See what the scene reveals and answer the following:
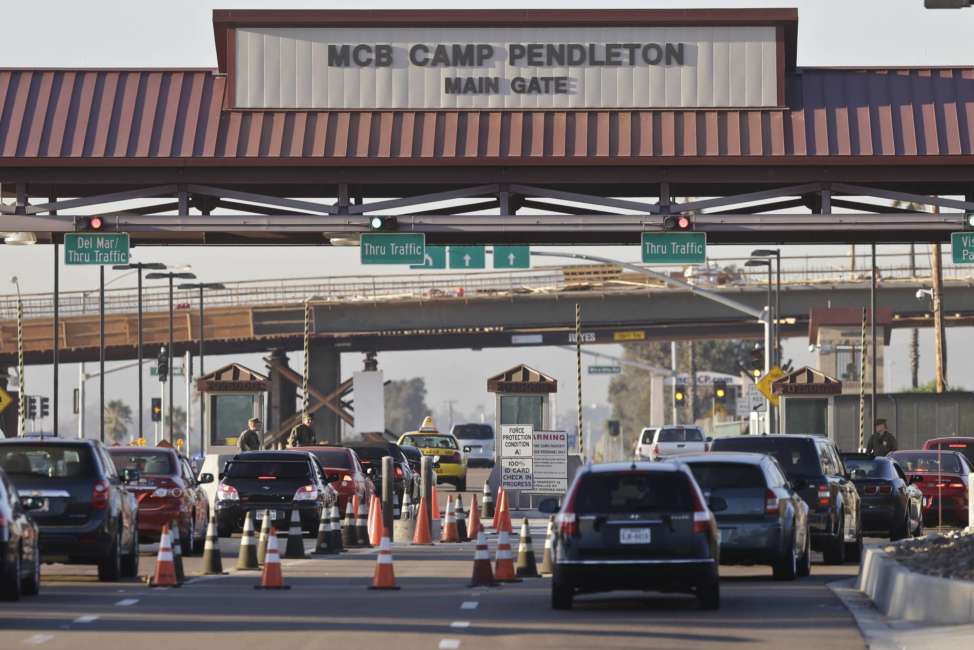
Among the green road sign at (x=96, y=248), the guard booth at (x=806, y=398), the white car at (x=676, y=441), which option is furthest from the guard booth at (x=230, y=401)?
the green road sign at (x=96, y=248)

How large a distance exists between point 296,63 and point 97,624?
18.0 metres

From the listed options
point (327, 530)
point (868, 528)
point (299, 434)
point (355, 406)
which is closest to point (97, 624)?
point (327, 530)

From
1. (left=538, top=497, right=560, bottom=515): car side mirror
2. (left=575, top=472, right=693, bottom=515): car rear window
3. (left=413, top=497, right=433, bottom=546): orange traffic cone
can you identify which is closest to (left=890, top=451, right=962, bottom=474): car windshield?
(left=413, top=497, right=433, bottom=546): orange traffic cone

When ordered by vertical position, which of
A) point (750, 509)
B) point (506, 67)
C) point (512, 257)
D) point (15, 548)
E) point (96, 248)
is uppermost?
point (506, 67)

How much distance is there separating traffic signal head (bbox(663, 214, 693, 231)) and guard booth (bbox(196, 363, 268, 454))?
21.1m

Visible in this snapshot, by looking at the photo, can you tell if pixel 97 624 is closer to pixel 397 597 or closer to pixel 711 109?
pixel 397 597

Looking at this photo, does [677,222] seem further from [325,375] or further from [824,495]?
[325,375]

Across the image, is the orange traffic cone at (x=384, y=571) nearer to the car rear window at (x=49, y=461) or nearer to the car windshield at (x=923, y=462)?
the car rear window at (x=49, y=461)

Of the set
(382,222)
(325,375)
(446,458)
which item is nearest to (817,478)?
(382,222)

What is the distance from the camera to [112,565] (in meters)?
22.9

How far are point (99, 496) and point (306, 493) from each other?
8.82m

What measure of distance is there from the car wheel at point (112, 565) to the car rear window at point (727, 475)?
6.46 meters

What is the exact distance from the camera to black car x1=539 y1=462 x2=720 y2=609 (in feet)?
61.9

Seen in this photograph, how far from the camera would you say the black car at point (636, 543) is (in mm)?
18859
